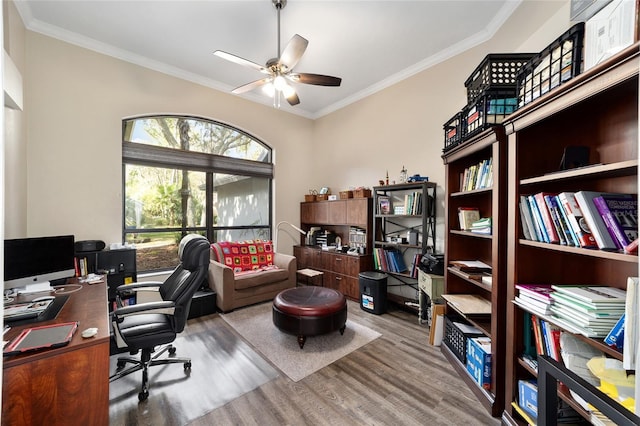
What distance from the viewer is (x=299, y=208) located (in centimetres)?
520

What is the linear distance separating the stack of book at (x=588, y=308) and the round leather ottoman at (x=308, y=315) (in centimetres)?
178

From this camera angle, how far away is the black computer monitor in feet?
6.34

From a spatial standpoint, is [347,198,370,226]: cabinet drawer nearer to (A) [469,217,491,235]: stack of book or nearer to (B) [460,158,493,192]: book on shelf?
(B) [460,158,493,192]: book on shelf

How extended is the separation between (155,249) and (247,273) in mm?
1343

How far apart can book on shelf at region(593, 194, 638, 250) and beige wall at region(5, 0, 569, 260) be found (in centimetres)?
138

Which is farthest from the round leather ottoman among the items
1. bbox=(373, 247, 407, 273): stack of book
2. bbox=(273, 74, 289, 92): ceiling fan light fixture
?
bbox=(273, 74, 289, 92): ceiling fan light fixture

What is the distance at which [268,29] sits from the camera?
288 centimetres

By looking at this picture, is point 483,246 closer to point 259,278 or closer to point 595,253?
point 595,253

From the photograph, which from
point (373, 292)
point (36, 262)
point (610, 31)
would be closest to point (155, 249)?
point (36, 262)

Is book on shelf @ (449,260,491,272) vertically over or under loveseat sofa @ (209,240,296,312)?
over

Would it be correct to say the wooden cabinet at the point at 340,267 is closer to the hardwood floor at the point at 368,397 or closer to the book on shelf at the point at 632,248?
the hardwood floor at the point at 368,397

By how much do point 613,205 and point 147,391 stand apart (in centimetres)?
303

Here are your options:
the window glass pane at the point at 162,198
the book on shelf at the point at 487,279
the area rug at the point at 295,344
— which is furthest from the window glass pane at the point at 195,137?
the book on shelf at the point at 487,279

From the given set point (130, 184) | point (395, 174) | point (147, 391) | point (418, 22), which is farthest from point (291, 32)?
point (147, 391)
